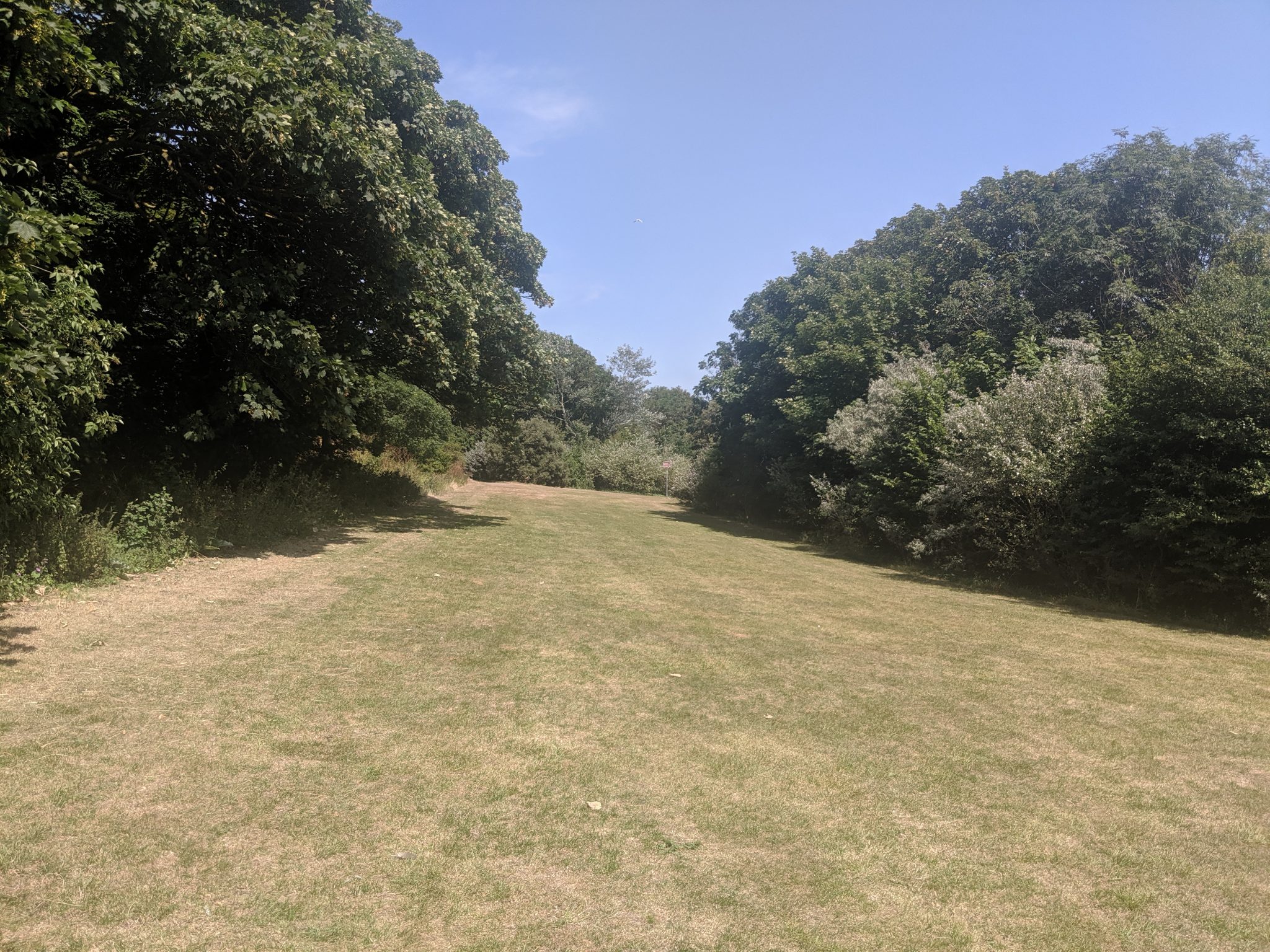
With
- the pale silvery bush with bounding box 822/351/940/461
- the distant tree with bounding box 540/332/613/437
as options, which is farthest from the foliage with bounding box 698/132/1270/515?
the distant tree with bounding box 540/332/613/437

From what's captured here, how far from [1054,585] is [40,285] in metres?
17.4

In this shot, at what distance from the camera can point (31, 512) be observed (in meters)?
8.30

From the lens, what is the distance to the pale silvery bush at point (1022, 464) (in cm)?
1576

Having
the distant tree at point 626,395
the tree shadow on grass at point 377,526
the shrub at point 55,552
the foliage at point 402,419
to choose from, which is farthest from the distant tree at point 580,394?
the shrub at point 55,552

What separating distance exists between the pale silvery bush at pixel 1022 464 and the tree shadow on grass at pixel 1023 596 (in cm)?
106

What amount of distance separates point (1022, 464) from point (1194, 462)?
317cm

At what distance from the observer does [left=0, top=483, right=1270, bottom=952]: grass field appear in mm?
3305

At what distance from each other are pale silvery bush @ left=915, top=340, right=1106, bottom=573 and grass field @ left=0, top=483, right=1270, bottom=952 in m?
6.73

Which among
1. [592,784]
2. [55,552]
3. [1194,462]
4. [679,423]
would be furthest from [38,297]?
[679,423]

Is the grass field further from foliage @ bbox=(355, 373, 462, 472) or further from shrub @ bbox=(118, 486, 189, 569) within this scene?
foliage @ bbox=(355, 373, 462, 472)

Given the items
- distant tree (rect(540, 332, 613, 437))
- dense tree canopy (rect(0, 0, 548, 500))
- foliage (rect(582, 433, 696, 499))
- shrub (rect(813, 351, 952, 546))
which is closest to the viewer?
dense tree canopy (rect(0, 0, 548, 500))

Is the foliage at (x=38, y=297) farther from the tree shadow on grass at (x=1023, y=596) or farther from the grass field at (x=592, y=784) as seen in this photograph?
the tree shadow on grass at (x=1023, y=596)

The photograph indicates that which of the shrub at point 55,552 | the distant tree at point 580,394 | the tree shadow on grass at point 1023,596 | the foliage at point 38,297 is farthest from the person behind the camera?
the distant tree at point 580,394

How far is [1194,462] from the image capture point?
42.8 ft
